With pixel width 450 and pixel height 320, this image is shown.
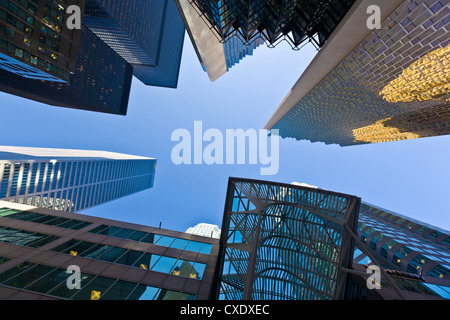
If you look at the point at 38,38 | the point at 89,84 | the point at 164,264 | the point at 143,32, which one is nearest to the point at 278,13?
the point at 164,264

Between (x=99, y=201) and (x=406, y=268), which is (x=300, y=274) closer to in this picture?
(x=406, y=268)

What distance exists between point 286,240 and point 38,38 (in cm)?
7077

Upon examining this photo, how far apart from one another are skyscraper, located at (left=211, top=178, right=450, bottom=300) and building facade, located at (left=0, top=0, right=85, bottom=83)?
5932 centimetres

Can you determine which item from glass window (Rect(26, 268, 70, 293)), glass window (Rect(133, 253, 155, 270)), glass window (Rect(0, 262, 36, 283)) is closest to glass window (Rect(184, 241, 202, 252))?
glass window (Rect(133, 253, 155, 270))

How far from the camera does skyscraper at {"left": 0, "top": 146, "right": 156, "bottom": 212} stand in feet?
286

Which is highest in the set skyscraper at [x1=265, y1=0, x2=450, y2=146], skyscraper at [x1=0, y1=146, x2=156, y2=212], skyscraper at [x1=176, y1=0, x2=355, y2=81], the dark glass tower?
the dark glass tower

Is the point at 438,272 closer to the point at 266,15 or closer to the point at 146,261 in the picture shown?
the point at 146,261

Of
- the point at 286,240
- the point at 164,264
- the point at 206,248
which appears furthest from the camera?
the point at 286,240

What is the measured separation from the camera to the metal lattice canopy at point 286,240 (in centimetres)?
1827

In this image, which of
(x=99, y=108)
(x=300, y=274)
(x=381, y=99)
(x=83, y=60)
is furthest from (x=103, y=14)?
(x=300, y=274)

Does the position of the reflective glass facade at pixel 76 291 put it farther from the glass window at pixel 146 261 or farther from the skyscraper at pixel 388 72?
the skyscraper at pixel 388 72

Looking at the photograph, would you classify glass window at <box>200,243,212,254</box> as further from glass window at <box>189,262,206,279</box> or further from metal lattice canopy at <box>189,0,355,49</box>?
metal lattice canopy at <box>189,0,355,49</box>

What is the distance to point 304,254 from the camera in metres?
23.1
